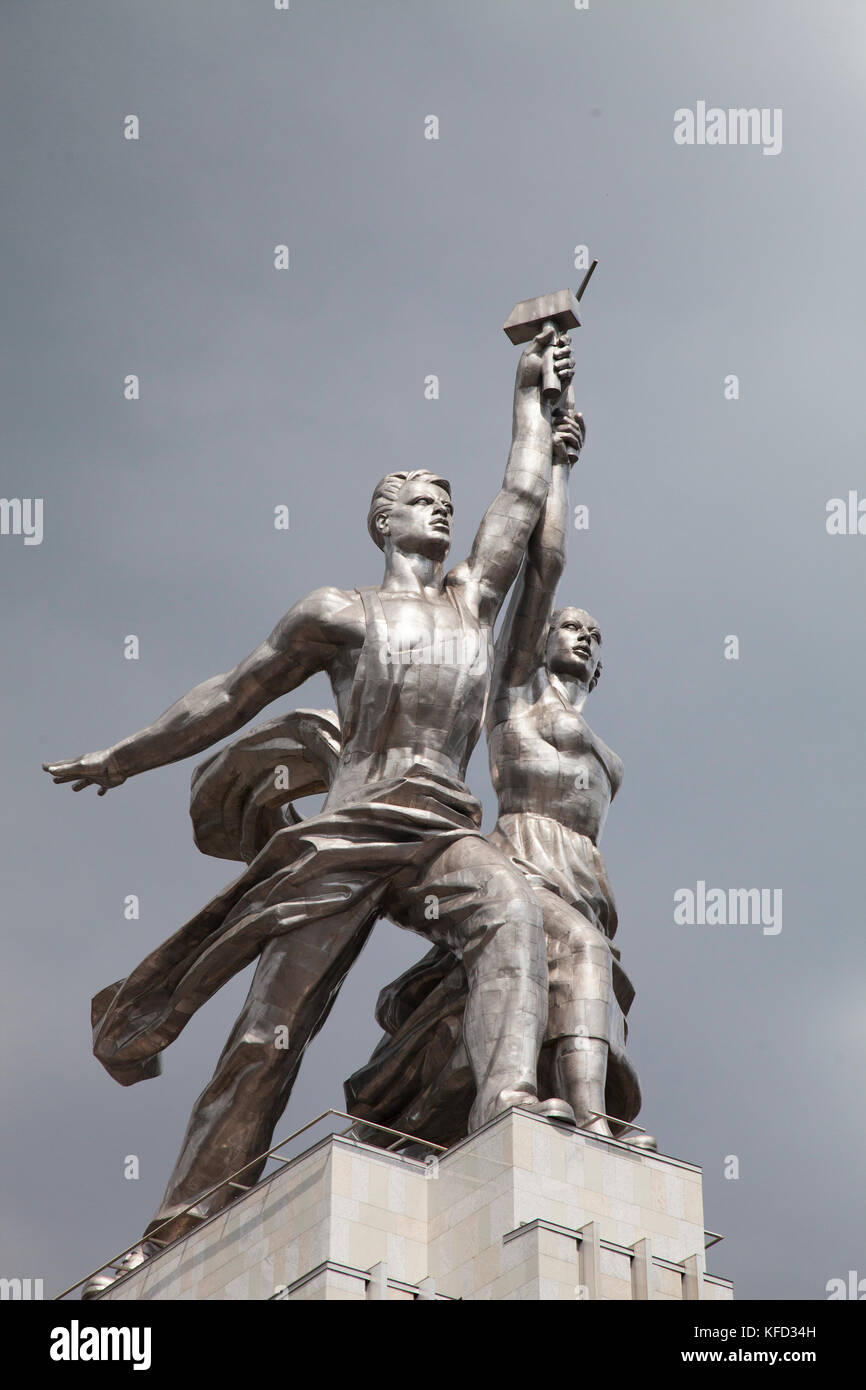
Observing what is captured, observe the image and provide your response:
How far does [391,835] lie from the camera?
63.9 ft

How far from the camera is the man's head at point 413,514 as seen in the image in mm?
20891

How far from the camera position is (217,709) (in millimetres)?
20734

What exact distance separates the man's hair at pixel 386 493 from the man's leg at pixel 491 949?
3.10 meters

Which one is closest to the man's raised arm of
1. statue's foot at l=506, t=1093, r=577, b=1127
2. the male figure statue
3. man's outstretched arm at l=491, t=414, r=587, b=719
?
the male figure statue

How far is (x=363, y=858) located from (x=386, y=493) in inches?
137

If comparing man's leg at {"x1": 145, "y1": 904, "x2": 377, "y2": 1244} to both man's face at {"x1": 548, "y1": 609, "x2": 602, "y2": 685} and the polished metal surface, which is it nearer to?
the polished metal surface

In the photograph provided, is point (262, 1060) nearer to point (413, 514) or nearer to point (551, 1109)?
point (551, 1109)

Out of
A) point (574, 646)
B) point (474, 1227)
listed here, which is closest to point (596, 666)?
point (574, 646)

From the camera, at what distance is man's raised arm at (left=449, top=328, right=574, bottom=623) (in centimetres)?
2102

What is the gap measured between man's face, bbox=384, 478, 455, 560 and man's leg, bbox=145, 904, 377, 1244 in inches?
126

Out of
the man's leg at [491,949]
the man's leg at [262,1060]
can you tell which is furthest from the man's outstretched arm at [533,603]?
the man's leg at [262,1060]
